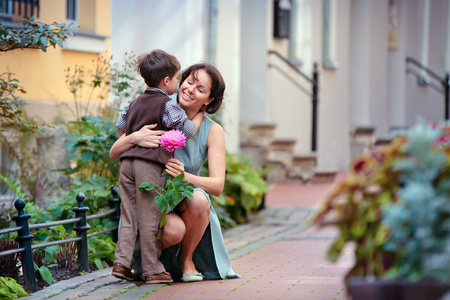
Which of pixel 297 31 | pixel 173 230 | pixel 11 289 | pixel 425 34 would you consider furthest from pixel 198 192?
pixel 425 34

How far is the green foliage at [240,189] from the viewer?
9141mm

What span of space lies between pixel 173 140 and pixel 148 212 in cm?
53

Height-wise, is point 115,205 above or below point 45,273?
above

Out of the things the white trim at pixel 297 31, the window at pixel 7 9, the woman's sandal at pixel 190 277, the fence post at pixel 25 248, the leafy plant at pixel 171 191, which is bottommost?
the woman's sandal at pixel 190 277

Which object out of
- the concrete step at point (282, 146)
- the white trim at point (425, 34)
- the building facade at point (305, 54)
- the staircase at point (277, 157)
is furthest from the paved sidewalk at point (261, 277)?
the white trim at point (425, 34)

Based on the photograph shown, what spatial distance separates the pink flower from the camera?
15.8 feet

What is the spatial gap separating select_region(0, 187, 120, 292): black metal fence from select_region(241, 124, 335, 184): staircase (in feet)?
24.6

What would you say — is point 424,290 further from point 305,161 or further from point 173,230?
point 305,161

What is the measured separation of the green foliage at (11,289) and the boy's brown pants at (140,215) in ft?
2.04

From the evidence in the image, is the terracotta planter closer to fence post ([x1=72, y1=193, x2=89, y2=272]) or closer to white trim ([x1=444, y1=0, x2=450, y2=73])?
fence post ([x1=72, y1=193, x2=89, y2=272])

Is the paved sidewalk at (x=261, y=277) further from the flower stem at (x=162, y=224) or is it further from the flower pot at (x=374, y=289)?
the flower pot at (x=374, y=289)

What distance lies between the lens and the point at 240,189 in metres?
9.27

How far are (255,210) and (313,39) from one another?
6.76 metres

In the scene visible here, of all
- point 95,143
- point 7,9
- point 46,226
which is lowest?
point 46,226
